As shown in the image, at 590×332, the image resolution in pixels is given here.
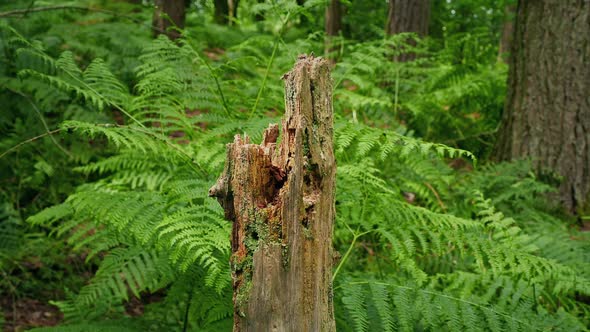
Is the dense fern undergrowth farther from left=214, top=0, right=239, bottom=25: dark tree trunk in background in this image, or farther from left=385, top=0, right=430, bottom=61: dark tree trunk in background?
left=385, top=0, right=430, bottom=61: dark tree trunk in background

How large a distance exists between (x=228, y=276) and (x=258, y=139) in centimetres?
72

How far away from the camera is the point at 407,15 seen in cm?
605

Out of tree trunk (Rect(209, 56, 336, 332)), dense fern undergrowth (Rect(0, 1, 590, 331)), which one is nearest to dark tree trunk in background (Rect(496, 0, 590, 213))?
dense fern undergrowth (Rect(0, 1, 590, 331))

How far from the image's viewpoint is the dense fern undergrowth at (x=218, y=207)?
217 cm

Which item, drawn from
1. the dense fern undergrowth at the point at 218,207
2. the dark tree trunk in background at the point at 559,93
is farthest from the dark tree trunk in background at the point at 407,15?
the dark tree trunk in background at the point at 559,93

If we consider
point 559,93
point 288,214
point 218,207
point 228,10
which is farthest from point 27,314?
point 559,93

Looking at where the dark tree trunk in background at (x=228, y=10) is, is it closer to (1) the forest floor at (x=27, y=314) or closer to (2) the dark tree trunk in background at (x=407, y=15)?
(2) the dark tree trunk in background at (x=407, y=15)

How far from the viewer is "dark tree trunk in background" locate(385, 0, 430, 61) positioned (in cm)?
604

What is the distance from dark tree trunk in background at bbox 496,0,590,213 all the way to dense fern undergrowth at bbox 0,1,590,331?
0.28 m

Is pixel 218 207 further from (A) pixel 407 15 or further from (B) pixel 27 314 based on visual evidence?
(A) pixel 407 15

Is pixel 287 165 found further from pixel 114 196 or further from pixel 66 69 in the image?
pixel 66 69

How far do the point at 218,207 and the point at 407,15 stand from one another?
469cm

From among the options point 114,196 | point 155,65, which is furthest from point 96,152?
point 114,196

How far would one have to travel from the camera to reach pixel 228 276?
6.52ft
